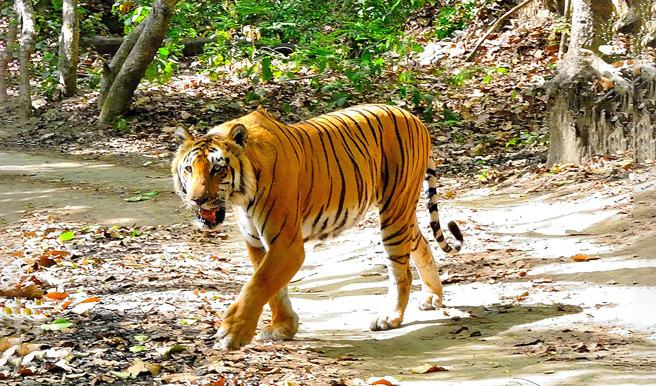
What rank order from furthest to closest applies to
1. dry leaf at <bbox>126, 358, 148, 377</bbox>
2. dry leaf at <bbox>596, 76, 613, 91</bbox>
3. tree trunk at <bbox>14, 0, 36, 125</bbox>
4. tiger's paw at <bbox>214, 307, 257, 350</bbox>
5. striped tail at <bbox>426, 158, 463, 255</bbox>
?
tree trunk at <bbox>14, 0, 36, 125</bbox> < dry leaf at <bbox>596, 76, 613, 91</bbox> < striped tail at <bbox>426, 158, 463, 255</bbox> < tiger's paw at <bbox>214, 307, 257, 350</bbox> < dry leaf at <bbox>126, 358, 148, 377</bbox>

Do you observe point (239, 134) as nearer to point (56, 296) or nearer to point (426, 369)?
point (426, 369)

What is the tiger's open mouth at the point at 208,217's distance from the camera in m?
4.11

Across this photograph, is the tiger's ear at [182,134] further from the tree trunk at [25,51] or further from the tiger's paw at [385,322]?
the tree trunk at [25,51]

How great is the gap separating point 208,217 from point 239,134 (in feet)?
1.61

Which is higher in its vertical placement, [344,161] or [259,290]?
[344,161]

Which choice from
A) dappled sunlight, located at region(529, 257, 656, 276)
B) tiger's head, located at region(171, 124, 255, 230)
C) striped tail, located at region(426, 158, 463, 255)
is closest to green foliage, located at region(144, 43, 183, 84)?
striped tail, located at region(426, 158, 463, 255)

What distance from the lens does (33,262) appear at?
6047mm

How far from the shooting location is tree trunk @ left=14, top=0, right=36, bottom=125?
1244 centimetres

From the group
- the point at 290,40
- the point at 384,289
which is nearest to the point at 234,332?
the point at 384,289

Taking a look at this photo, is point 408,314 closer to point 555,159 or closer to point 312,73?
point 555,159

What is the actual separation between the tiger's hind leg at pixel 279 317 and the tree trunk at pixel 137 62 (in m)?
8.46

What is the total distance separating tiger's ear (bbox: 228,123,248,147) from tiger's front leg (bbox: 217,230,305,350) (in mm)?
580

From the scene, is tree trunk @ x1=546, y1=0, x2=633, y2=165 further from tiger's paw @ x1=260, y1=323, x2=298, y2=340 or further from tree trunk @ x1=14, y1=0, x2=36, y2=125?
tree trunk @ x1=14, y1=0, x2=36, y2=125

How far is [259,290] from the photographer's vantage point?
4.10 metres
